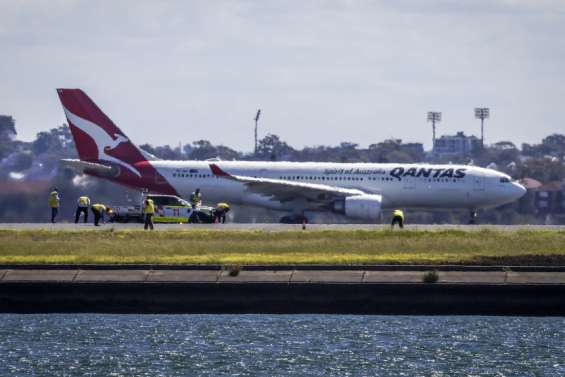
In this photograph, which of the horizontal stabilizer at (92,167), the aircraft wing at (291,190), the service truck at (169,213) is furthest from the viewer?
the horizontal stabilizer at (92,167)

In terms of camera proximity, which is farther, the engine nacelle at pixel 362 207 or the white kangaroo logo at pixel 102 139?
the white kangaroo logo at pixel 102 139

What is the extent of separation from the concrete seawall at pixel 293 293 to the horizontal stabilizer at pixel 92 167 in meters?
32.4

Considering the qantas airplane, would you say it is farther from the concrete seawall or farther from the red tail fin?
the concrete seawall

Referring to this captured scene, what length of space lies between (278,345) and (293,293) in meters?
3.96

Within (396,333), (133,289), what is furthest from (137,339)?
(396,333)

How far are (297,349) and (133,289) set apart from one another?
650 centimetres

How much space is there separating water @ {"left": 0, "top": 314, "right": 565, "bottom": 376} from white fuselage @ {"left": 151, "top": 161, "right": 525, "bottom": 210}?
108 ft

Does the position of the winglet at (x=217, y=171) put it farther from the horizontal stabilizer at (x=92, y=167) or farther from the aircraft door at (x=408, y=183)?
the aircraft door at (x=408, y=183)

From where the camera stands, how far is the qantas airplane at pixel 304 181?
6925 centimetres

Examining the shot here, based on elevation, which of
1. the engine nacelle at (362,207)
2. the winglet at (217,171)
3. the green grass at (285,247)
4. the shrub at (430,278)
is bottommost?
the shrub at (430,278)

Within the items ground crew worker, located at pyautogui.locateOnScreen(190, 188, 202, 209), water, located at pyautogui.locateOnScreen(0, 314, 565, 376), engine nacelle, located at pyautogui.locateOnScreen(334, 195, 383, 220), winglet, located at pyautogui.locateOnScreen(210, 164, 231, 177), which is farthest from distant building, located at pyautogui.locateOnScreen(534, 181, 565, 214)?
water, located at pyautogui.locateOnScreen(0, 314, 565, 376)

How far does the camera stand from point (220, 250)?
149 feet

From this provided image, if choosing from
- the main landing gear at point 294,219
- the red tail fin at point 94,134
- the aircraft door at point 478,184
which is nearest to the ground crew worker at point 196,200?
the main landing gear at point 294,219

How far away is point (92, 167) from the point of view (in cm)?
7138
